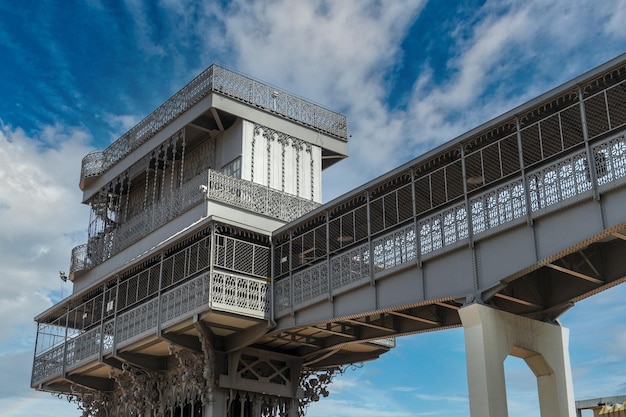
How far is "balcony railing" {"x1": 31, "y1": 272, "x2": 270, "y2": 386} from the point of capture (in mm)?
26281

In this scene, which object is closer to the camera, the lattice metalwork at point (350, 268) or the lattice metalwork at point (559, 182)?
the lattice metalwork at point (559, 182)

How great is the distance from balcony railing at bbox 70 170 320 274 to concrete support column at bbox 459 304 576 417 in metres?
10.8

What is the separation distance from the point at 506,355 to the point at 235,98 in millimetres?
16076

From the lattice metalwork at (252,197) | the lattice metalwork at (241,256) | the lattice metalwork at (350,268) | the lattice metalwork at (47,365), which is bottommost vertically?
the lattice metalwork at (47,365)

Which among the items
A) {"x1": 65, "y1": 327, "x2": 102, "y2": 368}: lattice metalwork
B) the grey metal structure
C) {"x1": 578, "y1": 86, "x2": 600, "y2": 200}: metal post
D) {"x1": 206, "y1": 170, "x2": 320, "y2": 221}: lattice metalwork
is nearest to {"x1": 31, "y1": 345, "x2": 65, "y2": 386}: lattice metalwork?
the grey metal structure

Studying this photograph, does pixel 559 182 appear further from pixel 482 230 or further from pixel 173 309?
pixel 173 309

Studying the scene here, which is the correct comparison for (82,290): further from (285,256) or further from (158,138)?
(285,256)

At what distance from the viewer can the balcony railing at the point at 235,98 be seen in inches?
1256

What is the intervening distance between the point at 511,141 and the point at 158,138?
17.2 m

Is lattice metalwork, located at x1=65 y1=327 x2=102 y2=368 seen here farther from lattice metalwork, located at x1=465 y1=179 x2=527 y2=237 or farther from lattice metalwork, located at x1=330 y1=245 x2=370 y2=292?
lattice metalwork, located at x1=465 y1=179 x2=527 y2=237

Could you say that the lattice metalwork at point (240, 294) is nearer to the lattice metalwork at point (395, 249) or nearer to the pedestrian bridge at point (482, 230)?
the pedestrian bridge at point (482, 230)

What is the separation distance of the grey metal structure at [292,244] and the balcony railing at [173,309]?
0.08 m

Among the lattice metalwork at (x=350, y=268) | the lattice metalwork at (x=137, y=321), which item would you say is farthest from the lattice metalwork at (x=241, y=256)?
the lattice metalwork at (x=350, y=268)

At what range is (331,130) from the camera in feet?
114
